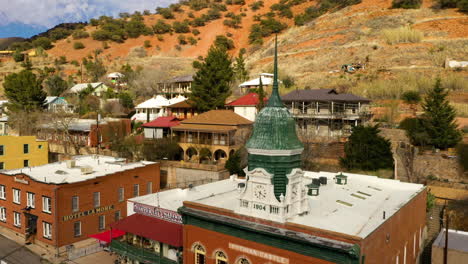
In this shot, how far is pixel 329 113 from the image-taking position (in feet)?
142

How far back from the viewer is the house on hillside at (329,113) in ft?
139

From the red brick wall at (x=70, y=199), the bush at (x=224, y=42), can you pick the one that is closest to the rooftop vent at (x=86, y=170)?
the red brick wall at (x=70, y=199)

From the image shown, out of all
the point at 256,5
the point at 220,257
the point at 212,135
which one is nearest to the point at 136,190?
the point at 212,135

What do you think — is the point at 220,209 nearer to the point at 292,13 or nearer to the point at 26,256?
the point at 26,256

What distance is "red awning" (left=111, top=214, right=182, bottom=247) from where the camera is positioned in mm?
21164

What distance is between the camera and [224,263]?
17844 millimetres

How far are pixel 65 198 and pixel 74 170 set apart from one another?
17.2 feet

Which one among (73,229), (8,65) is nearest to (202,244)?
(73,229)

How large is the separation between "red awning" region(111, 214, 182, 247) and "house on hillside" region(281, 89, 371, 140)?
22588 mm

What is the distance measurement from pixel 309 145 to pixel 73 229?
74.1ft

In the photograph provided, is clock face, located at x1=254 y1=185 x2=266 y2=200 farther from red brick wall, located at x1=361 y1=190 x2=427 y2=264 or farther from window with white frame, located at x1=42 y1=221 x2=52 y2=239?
window with white frame, located at x1=42 y1=221 x2=52 y2=239

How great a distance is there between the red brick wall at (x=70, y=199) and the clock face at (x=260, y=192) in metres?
18.6

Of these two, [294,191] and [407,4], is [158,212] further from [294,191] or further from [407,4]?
[407,4]

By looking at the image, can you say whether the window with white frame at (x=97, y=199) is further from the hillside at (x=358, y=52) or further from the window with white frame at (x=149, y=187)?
the hillside at (x=358, y=52)
